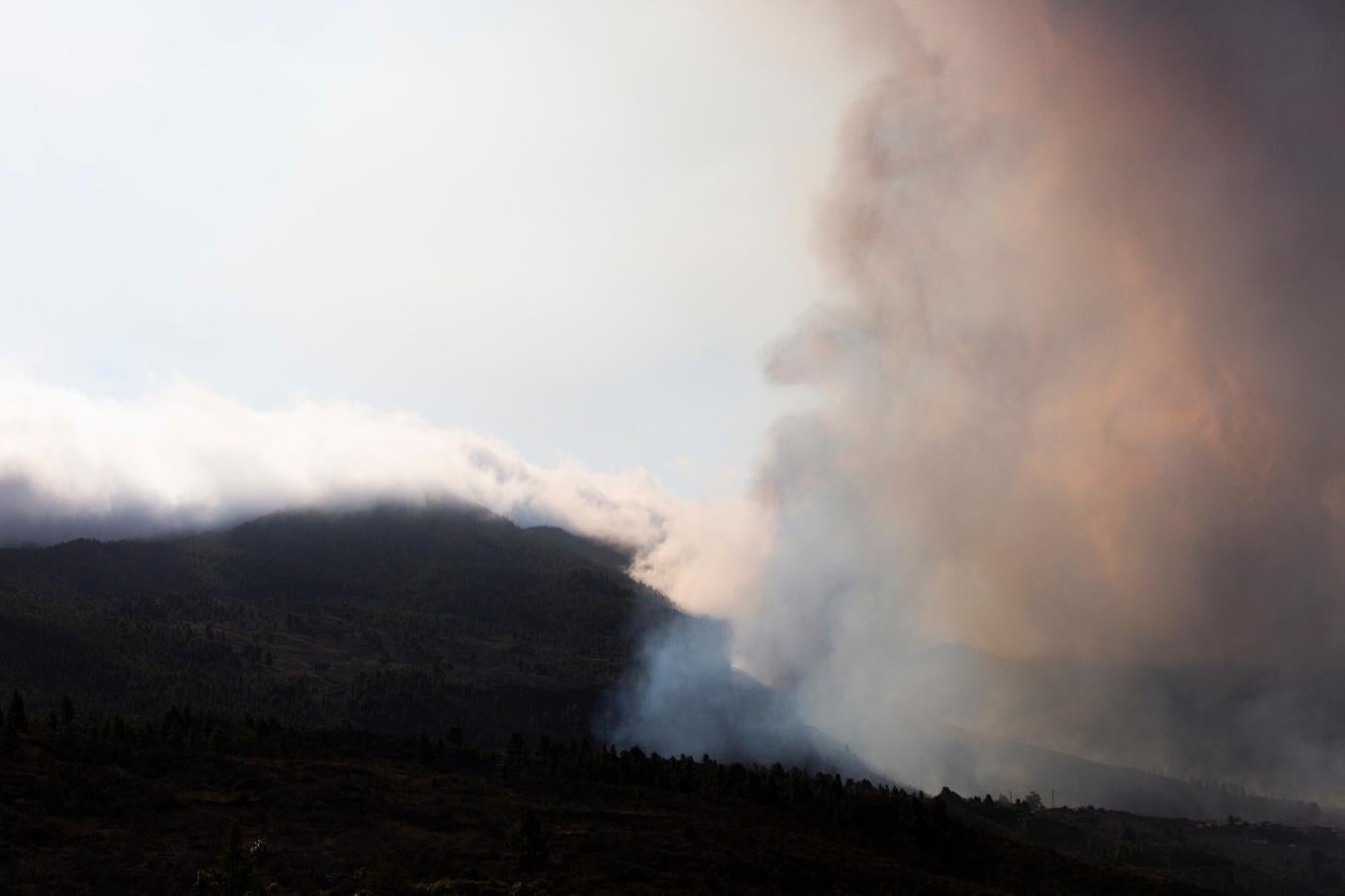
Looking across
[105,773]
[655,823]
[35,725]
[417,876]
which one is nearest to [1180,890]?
[655,823]

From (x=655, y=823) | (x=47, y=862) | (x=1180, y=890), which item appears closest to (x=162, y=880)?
(x=47, y=862)

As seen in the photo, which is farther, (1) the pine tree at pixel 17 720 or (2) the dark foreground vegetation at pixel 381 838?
(1) the pine tree at pixel 17 720

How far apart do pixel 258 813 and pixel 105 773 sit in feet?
90.0

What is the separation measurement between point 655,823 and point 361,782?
54536mm

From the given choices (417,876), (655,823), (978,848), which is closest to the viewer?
(417,876)

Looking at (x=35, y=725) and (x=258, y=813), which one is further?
(x=35, y=725)

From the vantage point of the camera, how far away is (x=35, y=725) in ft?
613

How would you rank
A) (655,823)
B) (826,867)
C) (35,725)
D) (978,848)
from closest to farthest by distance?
(826,867)
(655,823)
(35,725)
(978,848)

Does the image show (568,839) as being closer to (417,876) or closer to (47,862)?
(417,876)

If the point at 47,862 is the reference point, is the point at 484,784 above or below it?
above

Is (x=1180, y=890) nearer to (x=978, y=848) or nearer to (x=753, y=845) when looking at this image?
(x=978, y=848)

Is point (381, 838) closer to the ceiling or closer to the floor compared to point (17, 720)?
closer to the floor

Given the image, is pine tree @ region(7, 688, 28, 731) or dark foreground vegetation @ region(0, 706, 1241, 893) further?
pine tree @ region(7, 688, 28, 731)

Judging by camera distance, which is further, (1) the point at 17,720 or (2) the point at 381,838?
(1) the point at 17,720
